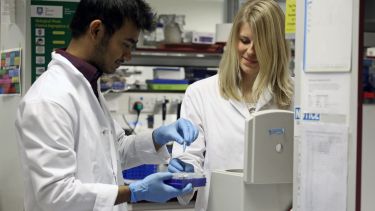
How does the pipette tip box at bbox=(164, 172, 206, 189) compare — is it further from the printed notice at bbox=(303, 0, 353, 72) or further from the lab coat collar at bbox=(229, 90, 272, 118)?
the printed notice at bbox=(303, 0, 353, 72)

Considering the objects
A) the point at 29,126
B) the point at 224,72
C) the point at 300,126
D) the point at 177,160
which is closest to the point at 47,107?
the point at 29,126

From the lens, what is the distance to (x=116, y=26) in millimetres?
1476

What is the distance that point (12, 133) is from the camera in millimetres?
2389

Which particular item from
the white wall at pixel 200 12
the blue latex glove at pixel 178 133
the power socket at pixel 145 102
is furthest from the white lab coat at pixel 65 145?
the white wall at pixel 200 12

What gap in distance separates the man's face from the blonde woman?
1.36ft

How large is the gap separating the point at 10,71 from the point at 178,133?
3.79ft

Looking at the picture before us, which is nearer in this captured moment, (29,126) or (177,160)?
(29,126)

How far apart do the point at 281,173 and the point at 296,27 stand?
0.39 meters

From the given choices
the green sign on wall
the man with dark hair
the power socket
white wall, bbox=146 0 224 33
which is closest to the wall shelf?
the power socket

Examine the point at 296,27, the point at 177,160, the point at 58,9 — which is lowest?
the point at 177,160

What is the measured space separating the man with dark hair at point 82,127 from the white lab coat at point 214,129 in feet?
0.41

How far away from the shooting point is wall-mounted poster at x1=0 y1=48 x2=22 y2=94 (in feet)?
7.88

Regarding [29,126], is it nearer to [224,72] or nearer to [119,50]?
[119,50]

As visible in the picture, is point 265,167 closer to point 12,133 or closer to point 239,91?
point 239,91
